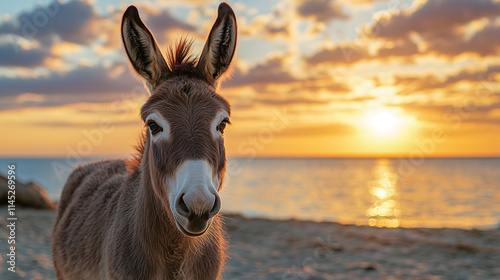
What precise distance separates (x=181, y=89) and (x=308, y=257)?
683 centimetres

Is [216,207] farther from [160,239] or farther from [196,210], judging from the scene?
[160,239]

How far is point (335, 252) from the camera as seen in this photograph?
874 cm

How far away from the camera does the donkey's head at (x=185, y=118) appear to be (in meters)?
2.18

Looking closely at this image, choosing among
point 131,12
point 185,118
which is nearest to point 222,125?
point 185,118

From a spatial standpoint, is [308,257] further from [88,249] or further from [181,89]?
[181,89]

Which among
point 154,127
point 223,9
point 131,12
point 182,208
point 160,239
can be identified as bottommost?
point 160,239

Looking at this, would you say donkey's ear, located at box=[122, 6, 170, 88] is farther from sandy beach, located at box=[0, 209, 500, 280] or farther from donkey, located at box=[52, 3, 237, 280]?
sandy beach, located at box=[0, 209, 500, 280]

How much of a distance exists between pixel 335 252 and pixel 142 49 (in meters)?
7.40

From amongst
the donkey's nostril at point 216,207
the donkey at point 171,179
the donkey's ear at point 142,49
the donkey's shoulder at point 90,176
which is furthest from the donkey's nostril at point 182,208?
the donkey's shoulder at point 90,176

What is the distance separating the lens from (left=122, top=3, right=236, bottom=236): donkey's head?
7.14 ft

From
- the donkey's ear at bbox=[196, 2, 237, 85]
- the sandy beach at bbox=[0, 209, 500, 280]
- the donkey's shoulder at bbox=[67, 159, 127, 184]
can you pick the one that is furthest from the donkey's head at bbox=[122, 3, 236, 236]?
the sandy beach at bbox=[0, 209, 500, 280]

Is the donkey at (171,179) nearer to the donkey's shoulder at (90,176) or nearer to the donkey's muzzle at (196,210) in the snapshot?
the donkey's muzzle at (196,210)

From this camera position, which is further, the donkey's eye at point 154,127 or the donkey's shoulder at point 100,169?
the donkey's shoulder at point 100,169

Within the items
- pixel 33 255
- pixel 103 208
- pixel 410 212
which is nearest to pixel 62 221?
pixel 103 208
